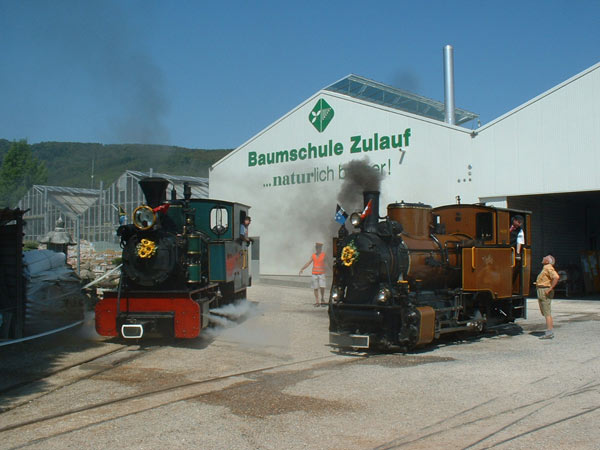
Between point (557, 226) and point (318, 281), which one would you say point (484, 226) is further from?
point (557, 226)

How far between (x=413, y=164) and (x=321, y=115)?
5.05 meters

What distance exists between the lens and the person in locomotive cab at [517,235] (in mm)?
12305

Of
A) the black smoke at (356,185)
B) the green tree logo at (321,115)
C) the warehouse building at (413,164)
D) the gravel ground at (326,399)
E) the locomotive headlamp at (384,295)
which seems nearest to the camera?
the gravel ground at (326,399)

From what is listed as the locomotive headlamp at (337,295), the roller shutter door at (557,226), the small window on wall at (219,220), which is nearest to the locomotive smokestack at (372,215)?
the locomotive headlamp at (337,295)

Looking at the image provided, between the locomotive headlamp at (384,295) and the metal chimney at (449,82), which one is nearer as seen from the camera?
the locomotive headlamp at (384,295)

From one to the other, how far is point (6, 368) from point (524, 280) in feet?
31.5

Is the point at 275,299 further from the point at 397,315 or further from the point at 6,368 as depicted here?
the point at 6,368

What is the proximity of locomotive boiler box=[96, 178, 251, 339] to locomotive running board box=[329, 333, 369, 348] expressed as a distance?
87.1 inches

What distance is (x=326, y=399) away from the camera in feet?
21.9

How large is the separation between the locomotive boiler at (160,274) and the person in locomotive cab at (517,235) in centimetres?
592

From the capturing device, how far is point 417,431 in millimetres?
5469

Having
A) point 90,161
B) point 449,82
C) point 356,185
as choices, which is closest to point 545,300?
point 356,185

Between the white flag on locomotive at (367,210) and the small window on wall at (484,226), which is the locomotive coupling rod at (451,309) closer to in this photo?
the small window on wall at (484,226)

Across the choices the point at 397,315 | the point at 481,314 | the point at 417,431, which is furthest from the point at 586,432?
the point at 481,314
